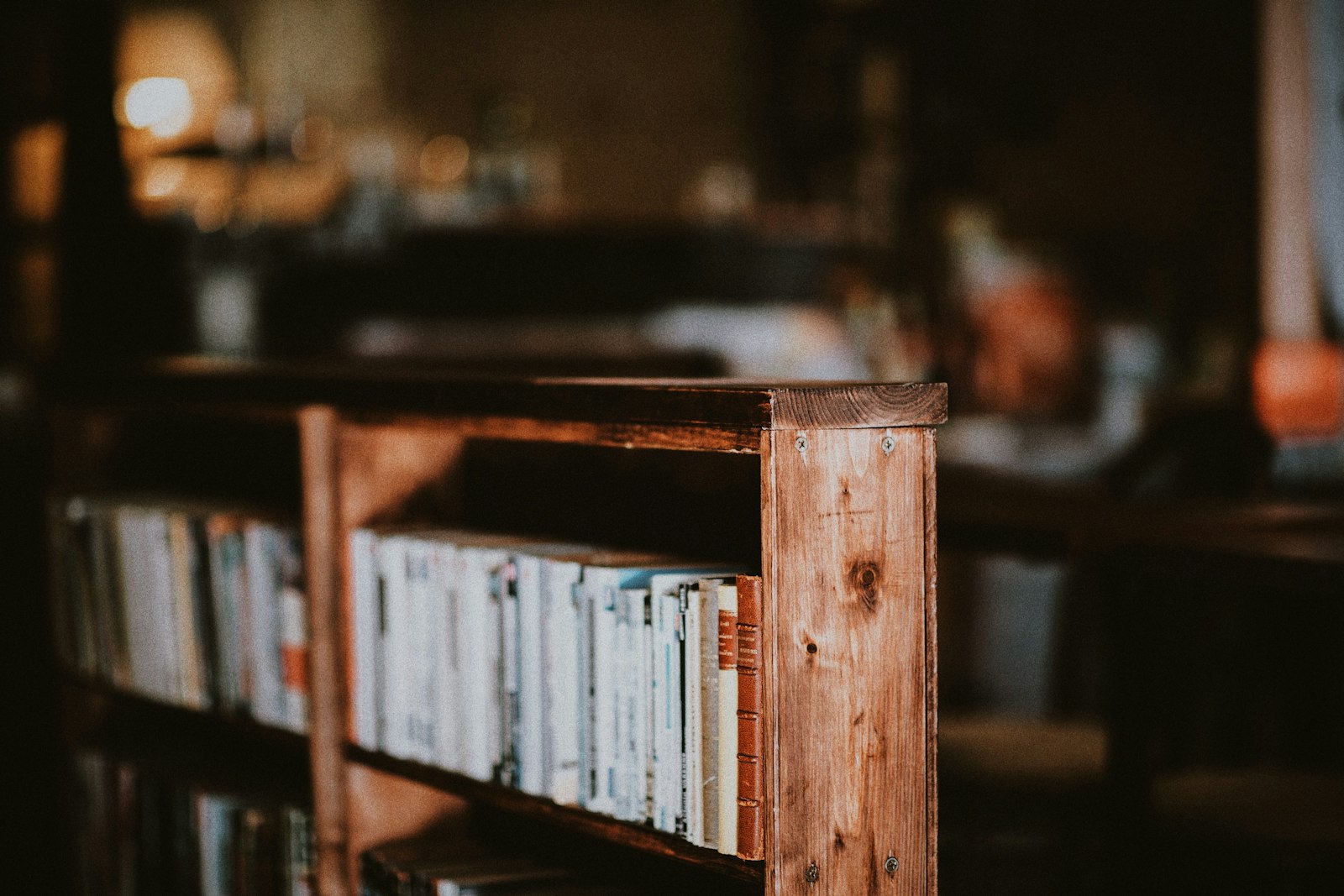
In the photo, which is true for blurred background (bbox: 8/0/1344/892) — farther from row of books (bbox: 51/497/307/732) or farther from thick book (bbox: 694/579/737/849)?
thick book (bbox: 694/579/737/849)

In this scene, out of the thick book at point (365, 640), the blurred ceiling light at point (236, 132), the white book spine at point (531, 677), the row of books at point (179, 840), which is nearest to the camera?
the white book spine at point (531, 677)

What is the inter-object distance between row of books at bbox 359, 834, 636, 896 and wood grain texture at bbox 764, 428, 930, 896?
16.8 inches

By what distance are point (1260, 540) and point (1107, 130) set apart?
5833 millimetres

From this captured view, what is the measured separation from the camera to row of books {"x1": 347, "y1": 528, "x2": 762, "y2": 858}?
3.87 feet

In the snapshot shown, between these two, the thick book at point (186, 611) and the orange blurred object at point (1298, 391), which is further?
the orange blurred object at point (1298, 391)

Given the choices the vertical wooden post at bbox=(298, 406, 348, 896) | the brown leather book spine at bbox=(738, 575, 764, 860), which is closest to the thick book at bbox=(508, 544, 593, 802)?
the brown leather book spine at bbox=(738, 575, 764, 860)

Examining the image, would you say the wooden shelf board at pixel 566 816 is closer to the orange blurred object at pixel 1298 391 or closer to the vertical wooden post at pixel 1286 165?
the orange blurred object at pixel 1298 391

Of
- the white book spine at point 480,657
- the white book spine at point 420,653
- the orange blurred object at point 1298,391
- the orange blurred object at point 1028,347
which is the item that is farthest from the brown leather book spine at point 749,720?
the orange blurred object at point 1028,347

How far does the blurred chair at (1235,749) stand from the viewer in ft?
5.81

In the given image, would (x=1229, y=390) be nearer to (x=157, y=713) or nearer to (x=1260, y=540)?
(x=1260, y=540)

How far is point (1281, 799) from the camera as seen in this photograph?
2.00m

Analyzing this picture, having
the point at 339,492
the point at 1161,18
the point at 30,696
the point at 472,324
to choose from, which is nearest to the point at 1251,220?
the point at 472,324

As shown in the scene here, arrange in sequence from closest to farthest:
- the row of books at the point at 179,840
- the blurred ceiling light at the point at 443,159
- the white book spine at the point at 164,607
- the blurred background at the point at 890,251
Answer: the row of books at the point at 179,840
the white book spine at the point at 164,607
the blurred background at the point at 890,251
the blurred ceiling light at the point at 443,159

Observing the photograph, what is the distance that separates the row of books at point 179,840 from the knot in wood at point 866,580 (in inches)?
37.0
